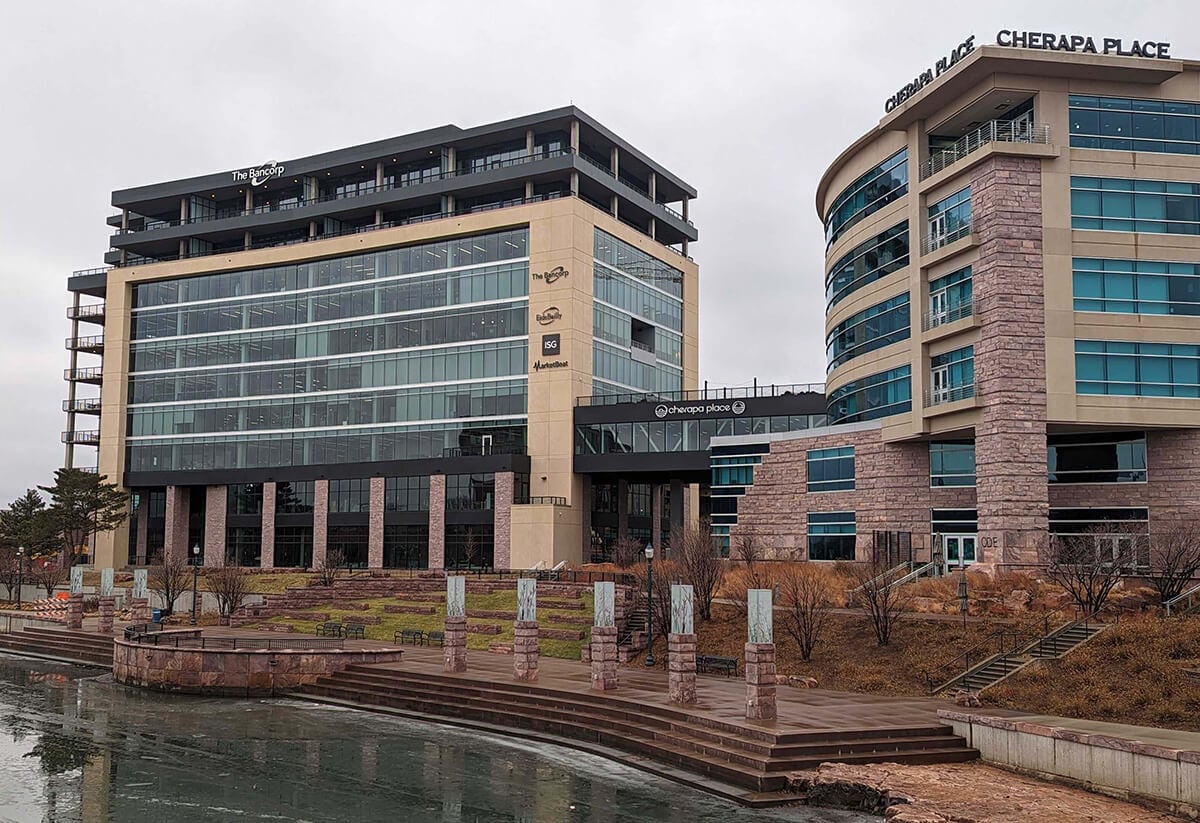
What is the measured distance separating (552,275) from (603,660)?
2011 inches

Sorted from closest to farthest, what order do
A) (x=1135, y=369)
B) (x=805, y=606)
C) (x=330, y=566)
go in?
1. (x=805, y=606)
2. (x=1135, y=369)
3. (x=330, y=566)

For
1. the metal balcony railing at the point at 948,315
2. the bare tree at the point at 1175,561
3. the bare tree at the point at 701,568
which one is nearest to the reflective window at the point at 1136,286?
the metal balcony railing at the point at 948,315

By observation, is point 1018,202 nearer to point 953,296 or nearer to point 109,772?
point 953,296

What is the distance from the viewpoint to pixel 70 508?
90938 mm

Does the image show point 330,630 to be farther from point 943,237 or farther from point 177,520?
point 177,520

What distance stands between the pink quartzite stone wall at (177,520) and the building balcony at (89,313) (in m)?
21.4

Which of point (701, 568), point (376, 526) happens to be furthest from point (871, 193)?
point (376, 526)

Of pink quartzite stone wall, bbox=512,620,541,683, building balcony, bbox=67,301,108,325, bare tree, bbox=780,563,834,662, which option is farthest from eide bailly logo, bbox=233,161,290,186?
pink quartzite stone wall, bbox=512,620,541,683

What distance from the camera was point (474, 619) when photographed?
52.8m

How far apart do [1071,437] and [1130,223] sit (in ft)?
32.2

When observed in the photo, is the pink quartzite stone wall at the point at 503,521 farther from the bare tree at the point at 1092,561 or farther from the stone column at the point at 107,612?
the bare tree at the point at 1092,561

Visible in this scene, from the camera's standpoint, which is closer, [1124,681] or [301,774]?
[301,774]

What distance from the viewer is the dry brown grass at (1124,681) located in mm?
27891

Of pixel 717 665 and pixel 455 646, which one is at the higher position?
pixel 455 646
